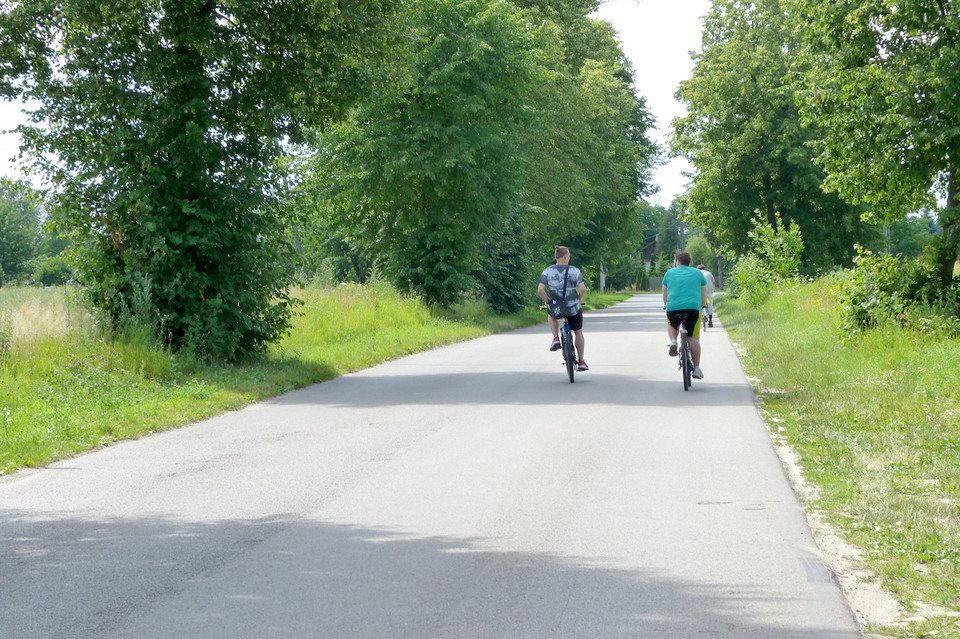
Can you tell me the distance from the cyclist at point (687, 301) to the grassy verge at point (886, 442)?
1120mm

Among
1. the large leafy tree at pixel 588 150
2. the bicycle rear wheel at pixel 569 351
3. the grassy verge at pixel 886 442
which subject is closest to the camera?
the grassy verge at pixel 886 442

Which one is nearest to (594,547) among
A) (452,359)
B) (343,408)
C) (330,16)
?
(343,408)

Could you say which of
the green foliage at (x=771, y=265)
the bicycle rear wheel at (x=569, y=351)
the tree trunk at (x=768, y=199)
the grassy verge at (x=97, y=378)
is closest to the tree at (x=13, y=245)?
the tree trunk at (x=768, y=199)

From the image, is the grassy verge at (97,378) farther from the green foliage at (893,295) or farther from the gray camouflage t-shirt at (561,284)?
the green foliage at (893,295)

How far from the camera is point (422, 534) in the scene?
6.64 metres

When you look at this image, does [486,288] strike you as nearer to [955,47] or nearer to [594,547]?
[955,47]

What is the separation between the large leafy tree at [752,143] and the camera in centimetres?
4578

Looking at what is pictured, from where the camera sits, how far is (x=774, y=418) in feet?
39.1

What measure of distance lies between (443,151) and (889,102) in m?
15.9

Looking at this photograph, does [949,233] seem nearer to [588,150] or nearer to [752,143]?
[752,143]

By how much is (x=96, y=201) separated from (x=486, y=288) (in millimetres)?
25064

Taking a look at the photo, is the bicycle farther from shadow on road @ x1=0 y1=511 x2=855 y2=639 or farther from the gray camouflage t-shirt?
shadow on road @ x1=0 y1=511 x2=855 y2=639

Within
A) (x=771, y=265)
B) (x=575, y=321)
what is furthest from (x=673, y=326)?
(x=771, y=265)

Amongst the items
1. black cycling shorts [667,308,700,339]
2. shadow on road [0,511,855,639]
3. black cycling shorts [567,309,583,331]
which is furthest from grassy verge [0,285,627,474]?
black cycling shorts [667,308,700,339]
